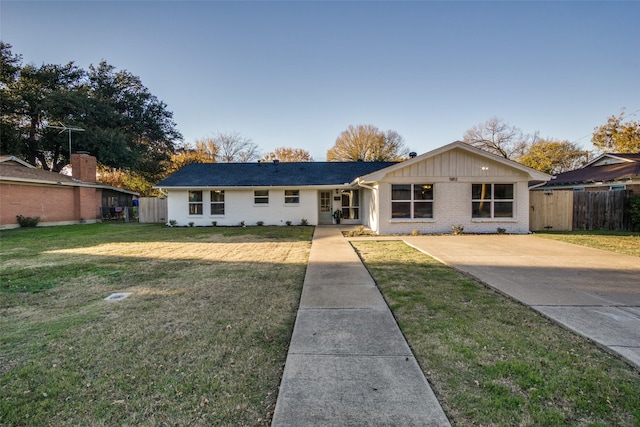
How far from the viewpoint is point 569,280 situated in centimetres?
592

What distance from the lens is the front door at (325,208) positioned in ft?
65.8

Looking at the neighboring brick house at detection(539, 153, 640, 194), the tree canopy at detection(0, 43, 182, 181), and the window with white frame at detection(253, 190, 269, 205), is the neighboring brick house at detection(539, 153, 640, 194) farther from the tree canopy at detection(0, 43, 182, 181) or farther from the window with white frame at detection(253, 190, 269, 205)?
the tree canopy at detection(0, 43, 182, 181)

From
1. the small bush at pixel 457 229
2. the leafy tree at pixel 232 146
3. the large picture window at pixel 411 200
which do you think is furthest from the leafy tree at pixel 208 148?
the small bush at pixel 457 229

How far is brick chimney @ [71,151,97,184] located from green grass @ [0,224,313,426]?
693 inches

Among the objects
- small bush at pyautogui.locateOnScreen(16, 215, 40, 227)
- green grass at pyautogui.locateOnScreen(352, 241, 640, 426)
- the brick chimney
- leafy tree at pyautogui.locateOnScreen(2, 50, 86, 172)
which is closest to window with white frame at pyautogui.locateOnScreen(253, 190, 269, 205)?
small bush at pyautogui.locateOnScreen(16, 215, 40, 227)

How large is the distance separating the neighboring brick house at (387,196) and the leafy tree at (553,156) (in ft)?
83.1

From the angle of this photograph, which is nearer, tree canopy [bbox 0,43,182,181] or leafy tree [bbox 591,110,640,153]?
tree canopy [bbox 0,43,182,181]

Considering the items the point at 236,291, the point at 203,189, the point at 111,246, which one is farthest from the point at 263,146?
the point at 236,291

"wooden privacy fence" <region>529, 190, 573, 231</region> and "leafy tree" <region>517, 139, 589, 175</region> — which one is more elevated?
"leafy tree" <region>517, 139, 589, 175</region>

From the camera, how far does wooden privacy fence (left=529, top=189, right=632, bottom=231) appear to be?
14.7 m

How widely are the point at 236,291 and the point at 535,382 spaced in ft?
14.2

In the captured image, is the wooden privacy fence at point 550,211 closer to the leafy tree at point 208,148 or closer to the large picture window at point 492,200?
the large picture window at point 492,200

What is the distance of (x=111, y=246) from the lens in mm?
10875

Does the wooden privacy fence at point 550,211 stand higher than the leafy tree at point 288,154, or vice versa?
the leafy tree at point 288,154
